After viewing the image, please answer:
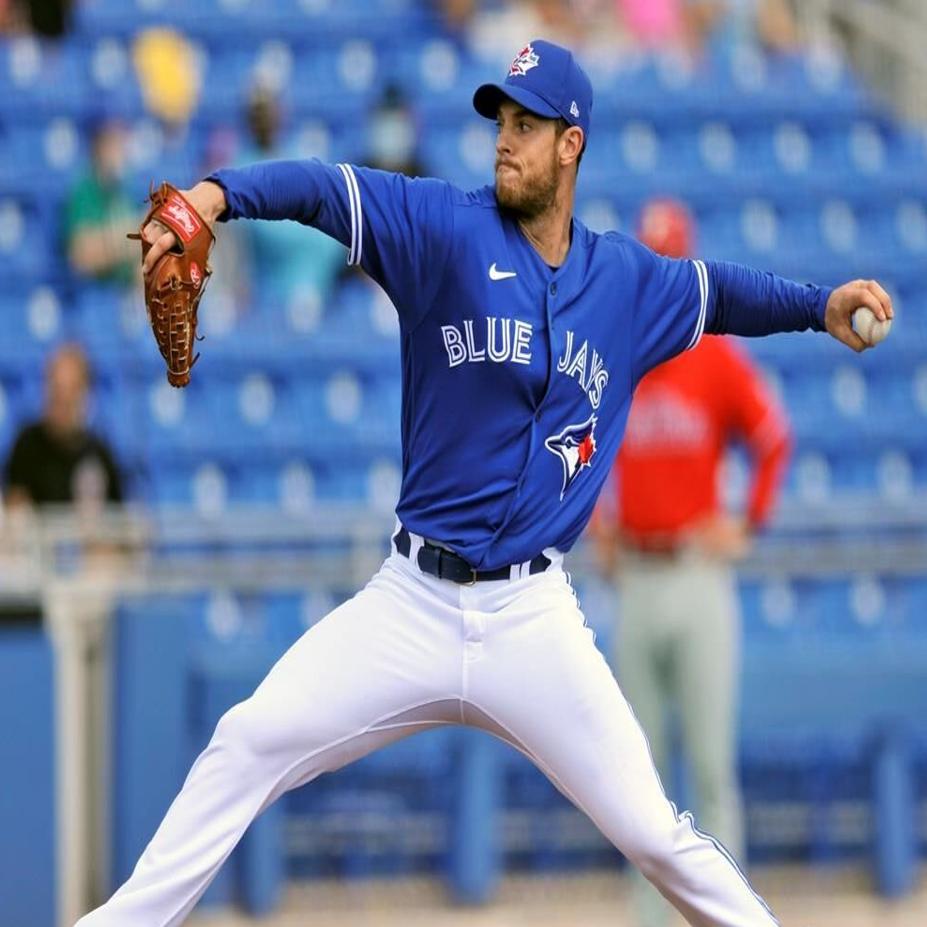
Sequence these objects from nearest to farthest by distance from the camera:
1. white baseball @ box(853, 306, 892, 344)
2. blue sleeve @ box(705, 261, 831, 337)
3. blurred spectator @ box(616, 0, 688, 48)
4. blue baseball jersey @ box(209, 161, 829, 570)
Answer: blue baseball jersey @ box(209, 161, 829, 570) < white baseball @ box(853, 306, 892, 344) < blue sleeve @ box(705, 261, 831, 337) < blurred spectator @ box(616, 0, 688, 48)

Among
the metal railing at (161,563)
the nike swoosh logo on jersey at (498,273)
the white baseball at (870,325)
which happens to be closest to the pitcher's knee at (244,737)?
the nike swoosh logo on jersey at (498,273)

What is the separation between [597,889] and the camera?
748 centimetres

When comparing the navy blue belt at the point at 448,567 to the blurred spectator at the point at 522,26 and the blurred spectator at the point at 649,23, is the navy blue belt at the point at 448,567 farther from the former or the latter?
the blurred spectator at the point at 649,23

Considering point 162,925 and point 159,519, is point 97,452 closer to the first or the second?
point 159,519

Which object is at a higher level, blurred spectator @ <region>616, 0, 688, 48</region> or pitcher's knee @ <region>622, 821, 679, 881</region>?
blurred spectator @ <region>616, 0, 688, 48</region>

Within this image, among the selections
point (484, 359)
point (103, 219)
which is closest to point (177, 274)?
point (484, 359)

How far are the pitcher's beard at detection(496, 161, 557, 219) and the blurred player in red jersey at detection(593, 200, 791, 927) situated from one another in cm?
222

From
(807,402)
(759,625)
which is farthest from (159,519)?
(807,402)

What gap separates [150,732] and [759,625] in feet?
9.87

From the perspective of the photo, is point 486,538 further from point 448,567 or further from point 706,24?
point 706,24

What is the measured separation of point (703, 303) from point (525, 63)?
73 cm

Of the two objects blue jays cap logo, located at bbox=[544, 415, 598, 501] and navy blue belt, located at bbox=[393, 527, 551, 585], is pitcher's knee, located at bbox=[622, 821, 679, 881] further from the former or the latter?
blue jays cap logo, located at bbox=[544, 415, 598, 501]

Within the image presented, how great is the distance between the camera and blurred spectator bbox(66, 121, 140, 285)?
974 cm

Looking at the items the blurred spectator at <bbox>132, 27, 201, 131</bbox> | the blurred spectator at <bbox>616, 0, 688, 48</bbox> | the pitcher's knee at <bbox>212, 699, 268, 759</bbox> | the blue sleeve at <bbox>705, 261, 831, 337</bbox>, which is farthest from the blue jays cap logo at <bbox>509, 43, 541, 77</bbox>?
the blurred spectator at <bbox>616, 0, 688, 48</bbox>
